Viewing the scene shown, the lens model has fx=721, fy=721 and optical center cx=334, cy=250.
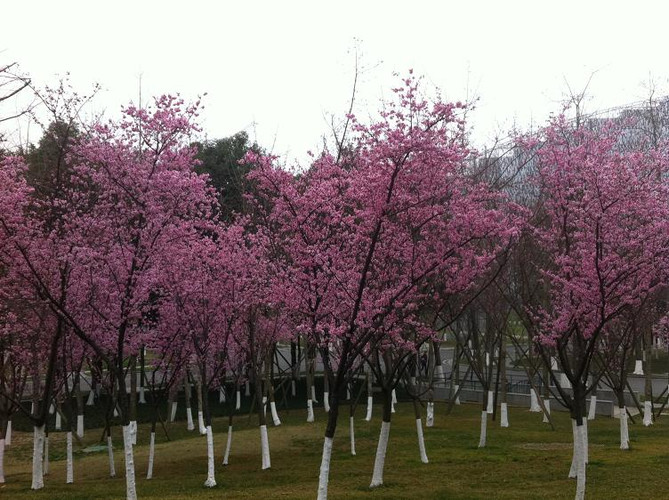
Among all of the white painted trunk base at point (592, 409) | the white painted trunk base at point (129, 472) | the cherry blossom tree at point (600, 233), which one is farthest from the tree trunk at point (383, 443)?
the white painted trunk base at point (592, 409)

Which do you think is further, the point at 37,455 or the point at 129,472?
the point at 37,455

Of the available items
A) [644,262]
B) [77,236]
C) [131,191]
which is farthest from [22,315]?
[644,262]

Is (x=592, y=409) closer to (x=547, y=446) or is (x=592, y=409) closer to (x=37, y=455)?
(x=547, y=446)

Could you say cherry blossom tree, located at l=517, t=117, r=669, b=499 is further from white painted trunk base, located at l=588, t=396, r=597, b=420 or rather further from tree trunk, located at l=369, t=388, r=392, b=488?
white painted trunk base, located at l=588, t=396, r=597, b=420

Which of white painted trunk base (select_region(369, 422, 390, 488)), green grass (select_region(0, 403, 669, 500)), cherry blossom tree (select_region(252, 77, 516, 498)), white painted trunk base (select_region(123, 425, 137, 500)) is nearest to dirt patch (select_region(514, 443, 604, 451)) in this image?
green grass (select_region(0, 403, 669, 500))

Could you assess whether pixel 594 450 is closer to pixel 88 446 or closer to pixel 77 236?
pixel 77 236

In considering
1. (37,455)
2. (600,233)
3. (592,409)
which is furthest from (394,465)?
(592,409)

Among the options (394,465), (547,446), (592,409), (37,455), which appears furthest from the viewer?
(592,409)

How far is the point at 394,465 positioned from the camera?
707 inches

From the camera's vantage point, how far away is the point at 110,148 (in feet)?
41.8

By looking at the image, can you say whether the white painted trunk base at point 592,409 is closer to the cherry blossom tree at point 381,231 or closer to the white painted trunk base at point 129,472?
the cherry blossom tree at point 381,231

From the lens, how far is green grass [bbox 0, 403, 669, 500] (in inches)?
575

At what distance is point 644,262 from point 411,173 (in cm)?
405

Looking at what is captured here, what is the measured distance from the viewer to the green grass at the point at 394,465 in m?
14.6
